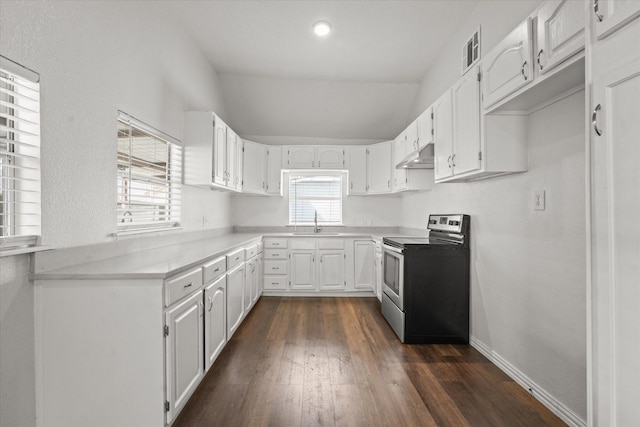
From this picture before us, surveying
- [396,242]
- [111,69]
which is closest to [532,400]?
[396,242]

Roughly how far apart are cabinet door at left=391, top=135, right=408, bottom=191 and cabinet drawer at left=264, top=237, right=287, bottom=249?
176 cm

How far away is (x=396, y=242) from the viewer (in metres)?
3.11

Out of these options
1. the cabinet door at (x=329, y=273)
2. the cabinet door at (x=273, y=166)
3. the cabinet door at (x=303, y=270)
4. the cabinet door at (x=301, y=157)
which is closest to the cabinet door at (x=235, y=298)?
the cabinet door at (x=303, y=270)

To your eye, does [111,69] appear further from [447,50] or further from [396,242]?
[447,50]

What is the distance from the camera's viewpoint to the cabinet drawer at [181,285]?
165 cm

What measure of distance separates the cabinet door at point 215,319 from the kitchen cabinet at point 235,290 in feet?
0.35

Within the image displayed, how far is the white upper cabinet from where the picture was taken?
15.6ft

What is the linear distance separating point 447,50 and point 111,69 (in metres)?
3.22

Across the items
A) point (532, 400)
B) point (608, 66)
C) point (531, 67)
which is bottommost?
point (532, 400)

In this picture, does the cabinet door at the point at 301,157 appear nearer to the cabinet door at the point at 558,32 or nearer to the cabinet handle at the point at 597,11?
the cabinet door at the point at 558,32

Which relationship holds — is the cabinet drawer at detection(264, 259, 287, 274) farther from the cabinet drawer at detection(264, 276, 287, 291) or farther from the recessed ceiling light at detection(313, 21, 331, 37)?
the recessed ceiling light at detection(313, 21, 331, 37)

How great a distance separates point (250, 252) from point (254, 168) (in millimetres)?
1464

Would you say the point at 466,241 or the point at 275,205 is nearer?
the point at 466,241

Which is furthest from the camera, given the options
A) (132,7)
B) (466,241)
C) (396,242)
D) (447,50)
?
(447,50)
